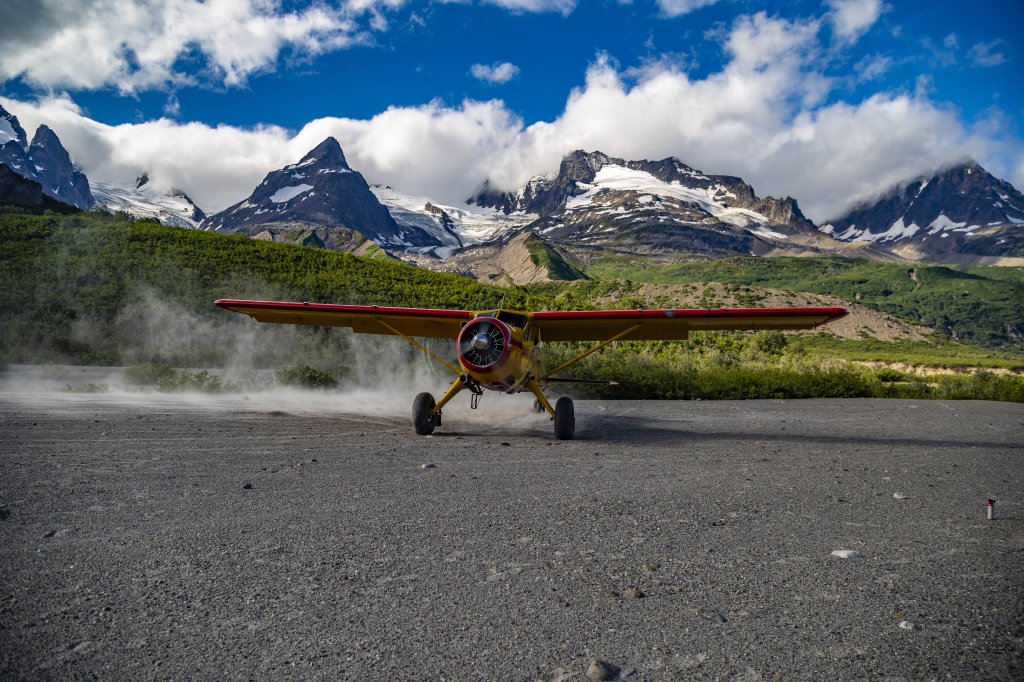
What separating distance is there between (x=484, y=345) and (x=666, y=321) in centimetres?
433

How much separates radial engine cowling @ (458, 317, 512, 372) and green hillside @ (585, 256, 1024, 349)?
456 ft

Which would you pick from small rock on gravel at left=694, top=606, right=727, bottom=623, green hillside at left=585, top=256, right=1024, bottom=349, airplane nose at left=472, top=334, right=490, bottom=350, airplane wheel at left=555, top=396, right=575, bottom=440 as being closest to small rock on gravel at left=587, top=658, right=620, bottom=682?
small rock on gravel at left=694, top=606, right=727, bottom=623

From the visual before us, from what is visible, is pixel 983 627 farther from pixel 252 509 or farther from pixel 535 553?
pixel 252 509

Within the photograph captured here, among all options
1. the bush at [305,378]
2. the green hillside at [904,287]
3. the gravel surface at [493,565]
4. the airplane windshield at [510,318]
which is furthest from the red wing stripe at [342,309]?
the green hillside at [904,287]

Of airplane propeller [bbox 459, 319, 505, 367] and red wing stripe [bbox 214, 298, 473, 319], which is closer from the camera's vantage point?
airplane propeller [bbox 459, 319, 505, 367]

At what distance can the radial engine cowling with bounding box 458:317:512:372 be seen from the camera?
11.7 m

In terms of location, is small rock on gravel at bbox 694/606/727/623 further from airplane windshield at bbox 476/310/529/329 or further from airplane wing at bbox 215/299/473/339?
airplane wing at bbox 215/299/473/339

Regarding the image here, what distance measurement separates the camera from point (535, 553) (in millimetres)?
4852

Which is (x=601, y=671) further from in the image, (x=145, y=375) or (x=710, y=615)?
(x=145, y=375)

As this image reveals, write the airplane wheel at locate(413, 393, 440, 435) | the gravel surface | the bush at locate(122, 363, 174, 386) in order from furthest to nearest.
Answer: the bush at locate(122, 363, 174, 386), the airplane wheel at locate(413, 393, 440, 435), the gravel surface

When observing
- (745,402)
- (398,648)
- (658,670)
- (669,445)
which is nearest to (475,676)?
(398,648)

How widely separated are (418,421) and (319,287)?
91.9 ft

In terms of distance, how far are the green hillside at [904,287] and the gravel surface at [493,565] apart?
470 ft

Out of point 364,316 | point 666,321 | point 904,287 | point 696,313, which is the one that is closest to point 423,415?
point 364,316
